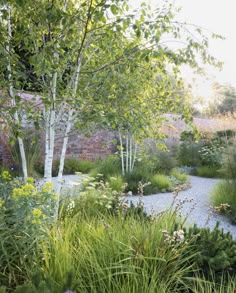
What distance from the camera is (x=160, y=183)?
703cm

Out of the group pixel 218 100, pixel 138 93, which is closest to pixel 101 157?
pixel 138 93

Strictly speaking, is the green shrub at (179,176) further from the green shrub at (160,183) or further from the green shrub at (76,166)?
the green shrub at (76,166)

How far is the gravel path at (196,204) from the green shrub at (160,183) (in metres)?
0.30

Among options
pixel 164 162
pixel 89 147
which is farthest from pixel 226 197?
pixel 89 147

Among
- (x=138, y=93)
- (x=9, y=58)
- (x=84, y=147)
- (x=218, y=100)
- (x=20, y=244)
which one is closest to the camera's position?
(x=20, y=244)

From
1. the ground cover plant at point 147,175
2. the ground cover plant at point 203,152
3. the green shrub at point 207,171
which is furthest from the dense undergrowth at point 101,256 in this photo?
the ground cover plant at point 203,152

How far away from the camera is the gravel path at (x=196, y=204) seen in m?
4.79

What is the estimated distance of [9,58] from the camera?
2.58 metres

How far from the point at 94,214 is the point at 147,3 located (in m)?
2.25

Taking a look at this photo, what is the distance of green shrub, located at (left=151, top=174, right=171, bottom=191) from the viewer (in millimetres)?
6992

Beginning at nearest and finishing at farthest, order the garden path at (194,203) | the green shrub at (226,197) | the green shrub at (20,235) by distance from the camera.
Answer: the green shrub at (20,235) → the garden path at (194,203) → the green shrub at (226,197)

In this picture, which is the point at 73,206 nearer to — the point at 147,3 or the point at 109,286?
the point at 109,286

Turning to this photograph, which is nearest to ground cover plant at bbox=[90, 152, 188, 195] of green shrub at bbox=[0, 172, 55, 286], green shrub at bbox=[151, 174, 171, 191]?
green shrub at bbox=[151, 174, 171, 191]

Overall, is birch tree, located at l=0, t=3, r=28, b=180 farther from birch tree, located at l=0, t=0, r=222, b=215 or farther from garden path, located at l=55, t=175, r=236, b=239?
garden path, located at l=55, t=175, r=236, b=239
